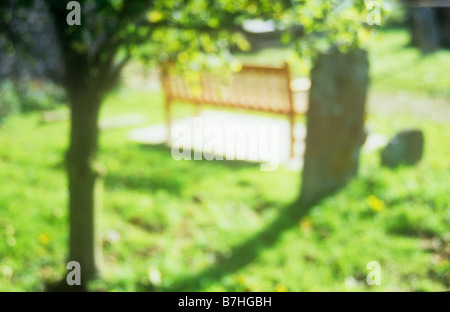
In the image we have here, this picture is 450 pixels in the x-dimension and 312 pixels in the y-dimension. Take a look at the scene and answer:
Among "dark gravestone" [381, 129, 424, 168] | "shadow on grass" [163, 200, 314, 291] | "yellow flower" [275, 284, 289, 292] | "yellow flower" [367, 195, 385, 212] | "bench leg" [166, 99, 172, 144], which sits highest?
"bench leg" [166, 99, 172, 144]

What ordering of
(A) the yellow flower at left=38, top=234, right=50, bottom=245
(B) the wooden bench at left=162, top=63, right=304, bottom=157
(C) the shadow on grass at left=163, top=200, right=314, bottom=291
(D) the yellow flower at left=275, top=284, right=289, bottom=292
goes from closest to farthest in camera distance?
(D) the yellow flower at left=275, top=284, right=289, bottom=292
(C) the shadow on grass at left=163, top=200, right=314, bottom=291
(A) the yellow flower at left=38, top=234, right=50, bottom=245
(B) the wooden bench at left=162, top=63, right=304, bottom=157

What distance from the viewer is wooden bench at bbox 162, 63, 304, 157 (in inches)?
261

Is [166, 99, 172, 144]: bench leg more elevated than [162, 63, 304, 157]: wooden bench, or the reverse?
[162, 63, 304, 157]: wooden bench

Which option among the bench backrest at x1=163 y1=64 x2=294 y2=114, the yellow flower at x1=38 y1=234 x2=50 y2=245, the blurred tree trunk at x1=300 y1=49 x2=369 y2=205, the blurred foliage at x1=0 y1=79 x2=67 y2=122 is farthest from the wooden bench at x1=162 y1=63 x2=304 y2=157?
the blurred foliage at x1=0 y1=79 x2=67 y2=122

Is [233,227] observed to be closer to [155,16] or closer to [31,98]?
[155,16]

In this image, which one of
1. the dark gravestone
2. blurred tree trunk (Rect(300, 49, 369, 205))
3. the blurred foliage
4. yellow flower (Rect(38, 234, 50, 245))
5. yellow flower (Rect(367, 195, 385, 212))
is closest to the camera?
yellow flower (Rect(38, 234, 50, 245))

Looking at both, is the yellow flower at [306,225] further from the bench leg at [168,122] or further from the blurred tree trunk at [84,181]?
the bench leg at [168,122]

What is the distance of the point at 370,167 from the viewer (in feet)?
18.9

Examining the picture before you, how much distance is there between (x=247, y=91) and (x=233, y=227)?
2.64m

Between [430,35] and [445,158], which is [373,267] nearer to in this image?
[445,158]

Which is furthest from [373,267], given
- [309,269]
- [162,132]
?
[162,132]

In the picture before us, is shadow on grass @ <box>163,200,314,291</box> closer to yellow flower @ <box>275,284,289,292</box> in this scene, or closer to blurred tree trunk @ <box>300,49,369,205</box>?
blurred tree trunk @ <box>300,49,369,205</box>

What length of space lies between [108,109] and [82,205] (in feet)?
20.3

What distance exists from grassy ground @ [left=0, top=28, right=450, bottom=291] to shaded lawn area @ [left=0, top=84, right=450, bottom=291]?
0.03ft
